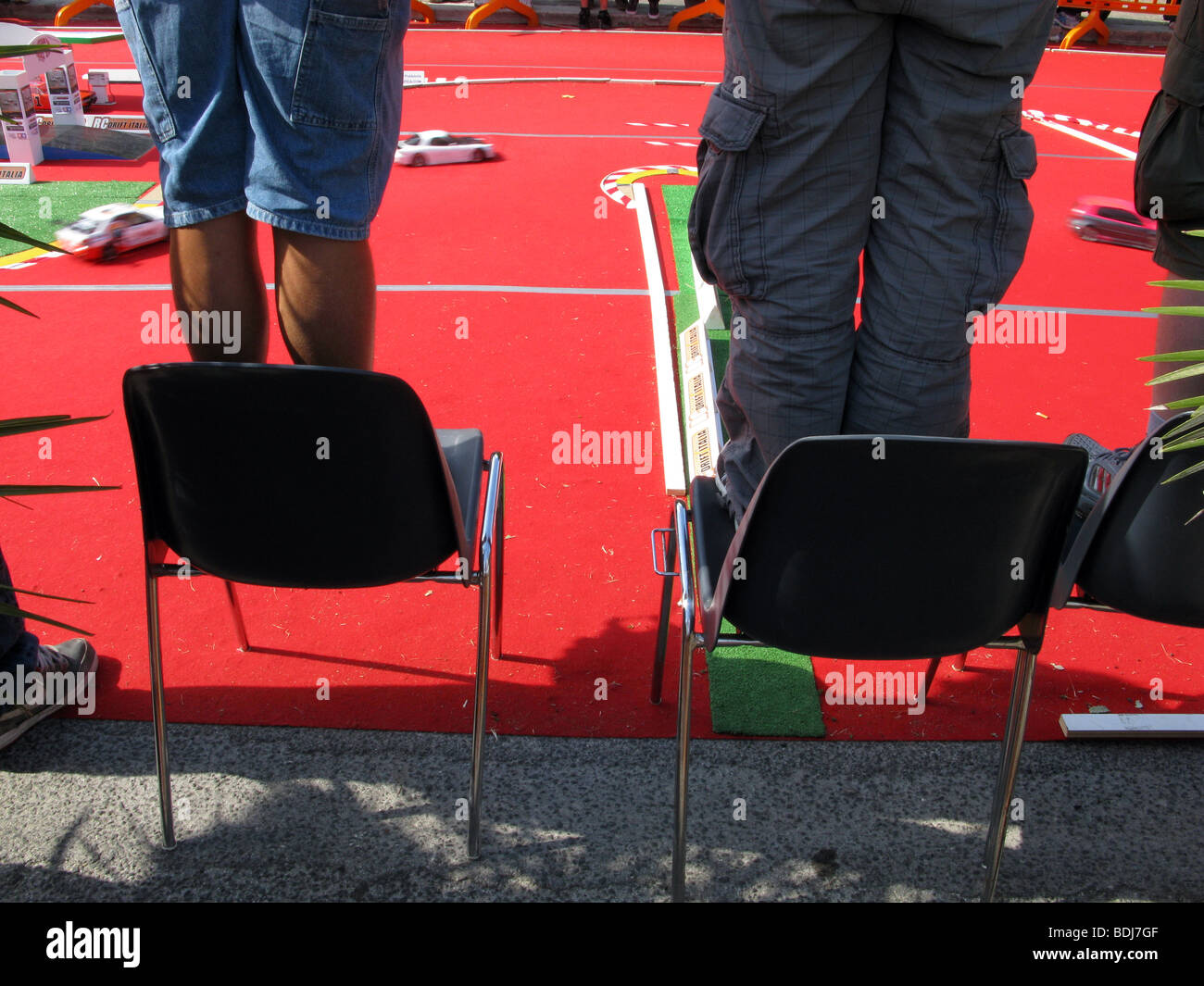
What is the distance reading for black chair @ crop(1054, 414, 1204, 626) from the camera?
1638 millimetres

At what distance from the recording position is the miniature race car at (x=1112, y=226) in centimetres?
566

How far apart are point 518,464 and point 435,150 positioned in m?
4.00

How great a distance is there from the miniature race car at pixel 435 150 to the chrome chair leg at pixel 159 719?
5176mm

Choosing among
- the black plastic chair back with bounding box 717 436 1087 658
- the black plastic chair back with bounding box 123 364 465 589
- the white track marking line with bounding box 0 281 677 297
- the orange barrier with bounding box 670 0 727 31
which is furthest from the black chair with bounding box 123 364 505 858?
the orange barrier with bounding box 670 0 727 31

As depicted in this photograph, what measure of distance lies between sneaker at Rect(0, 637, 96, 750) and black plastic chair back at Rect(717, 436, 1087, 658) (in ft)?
5.00

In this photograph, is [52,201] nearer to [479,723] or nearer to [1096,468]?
[479,723]

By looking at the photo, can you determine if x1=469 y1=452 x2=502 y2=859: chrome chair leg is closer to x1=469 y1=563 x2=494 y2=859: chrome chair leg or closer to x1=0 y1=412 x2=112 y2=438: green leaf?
x1=469 y1=563 x2=494 y2=859: chrome chair leg

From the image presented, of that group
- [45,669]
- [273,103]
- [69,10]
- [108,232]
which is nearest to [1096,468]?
[273,103]

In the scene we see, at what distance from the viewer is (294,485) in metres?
1.65

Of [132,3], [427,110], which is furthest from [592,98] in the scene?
[132,3]

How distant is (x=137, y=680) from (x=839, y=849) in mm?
1617

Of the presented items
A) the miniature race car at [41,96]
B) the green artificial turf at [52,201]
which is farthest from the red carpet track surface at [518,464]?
the miniature race car at [41,96]

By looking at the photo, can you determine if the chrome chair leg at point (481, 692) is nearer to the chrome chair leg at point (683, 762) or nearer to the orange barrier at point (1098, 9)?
the chrome chair leg at point (683, 762)
